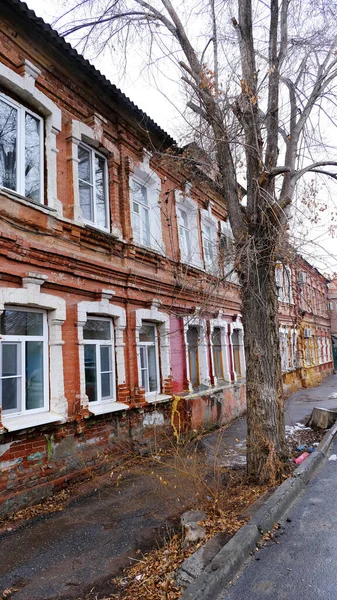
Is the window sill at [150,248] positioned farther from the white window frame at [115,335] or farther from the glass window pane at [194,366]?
the glass window pane at [194,366]

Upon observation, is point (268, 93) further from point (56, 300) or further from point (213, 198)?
point (213, 198)

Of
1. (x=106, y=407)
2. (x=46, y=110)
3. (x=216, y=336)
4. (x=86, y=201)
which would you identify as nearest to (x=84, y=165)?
(x=86, y=201)

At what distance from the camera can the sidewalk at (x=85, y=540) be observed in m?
3.67

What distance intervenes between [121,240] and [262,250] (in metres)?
3.37

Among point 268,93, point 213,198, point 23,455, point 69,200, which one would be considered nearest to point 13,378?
point 23,455

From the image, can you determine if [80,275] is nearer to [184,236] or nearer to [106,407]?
[106,407]

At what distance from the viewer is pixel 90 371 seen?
725 cm

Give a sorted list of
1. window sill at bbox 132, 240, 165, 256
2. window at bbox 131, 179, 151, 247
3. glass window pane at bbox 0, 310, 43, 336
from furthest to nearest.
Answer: window at bbox 131, 179, 151, 247 → window sill at bbox 132, 240, 165, 256 → glass window pane at bbox 0, 310, 43, 336

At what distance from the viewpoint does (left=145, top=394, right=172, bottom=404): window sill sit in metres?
8.55

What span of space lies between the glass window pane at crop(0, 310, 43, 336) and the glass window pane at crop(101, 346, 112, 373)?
5.45ft

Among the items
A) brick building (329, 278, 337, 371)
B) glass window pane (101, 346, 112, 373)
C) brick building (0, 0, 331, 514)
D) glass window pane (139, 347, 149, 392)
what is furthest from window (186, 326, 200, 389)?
brick building (329, 278, 337, 371)

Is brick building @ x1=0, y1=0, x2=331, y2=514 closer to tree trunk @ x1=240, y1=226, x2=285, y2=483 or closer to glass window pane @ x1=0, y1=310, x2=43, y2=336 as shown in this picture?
glass window pane @ x1=0, y1=310, x2=43, y2=336

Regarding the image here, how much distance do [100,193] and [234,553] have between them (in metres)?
6.84

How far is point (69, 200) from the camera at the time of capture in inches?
281
